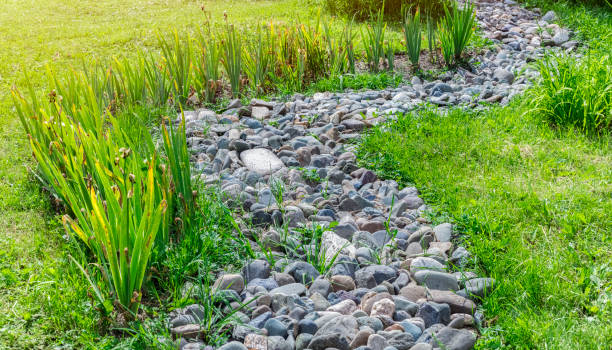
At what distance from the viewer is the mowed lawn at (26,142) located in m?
2.28

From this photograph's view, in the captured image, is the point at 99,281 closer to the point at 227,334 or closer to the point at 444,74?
the point at 227,334

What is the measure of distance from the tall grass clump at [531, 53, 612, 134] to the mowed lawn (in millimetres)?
3481

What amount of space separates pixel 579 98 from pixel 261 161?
2366 mm

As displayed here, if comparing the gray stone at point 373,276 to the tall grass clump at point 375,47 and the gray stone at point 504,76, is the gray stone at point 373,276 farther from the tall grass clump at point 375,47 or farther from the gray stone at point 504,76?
the gray stone at point 504,76

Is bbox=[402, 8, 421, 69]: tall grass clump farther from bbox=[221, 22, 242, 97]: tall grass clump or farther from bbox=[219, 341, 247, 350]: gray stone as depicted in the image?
bbox=[219, 341, 247, 350]: gray stone

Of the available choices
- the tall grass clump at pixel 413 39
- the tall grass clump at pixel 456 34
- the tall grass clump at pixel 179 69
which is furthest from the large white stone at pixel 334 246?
the tall grass clump at pixel 456 34

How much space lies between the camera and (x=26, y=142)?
450cm

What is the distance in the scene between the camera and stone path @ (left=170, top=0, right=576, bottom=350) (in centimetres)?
218

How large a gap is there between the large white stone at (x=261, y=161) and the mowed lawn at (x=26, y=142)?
1.26m

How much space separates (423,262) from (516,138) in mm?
1763

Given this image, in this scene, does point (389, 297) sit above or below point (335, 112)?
below

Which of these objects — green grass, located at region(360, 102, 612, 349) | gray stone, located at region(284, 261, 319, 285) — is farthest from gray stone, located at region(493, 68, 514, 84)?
gray stone, located at region(284, 261, 319, 285)

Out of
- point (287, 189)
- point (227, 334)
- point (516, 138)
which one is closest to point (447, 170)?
point (516, 138)

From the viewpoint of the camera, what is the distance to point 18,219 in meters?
3.28
